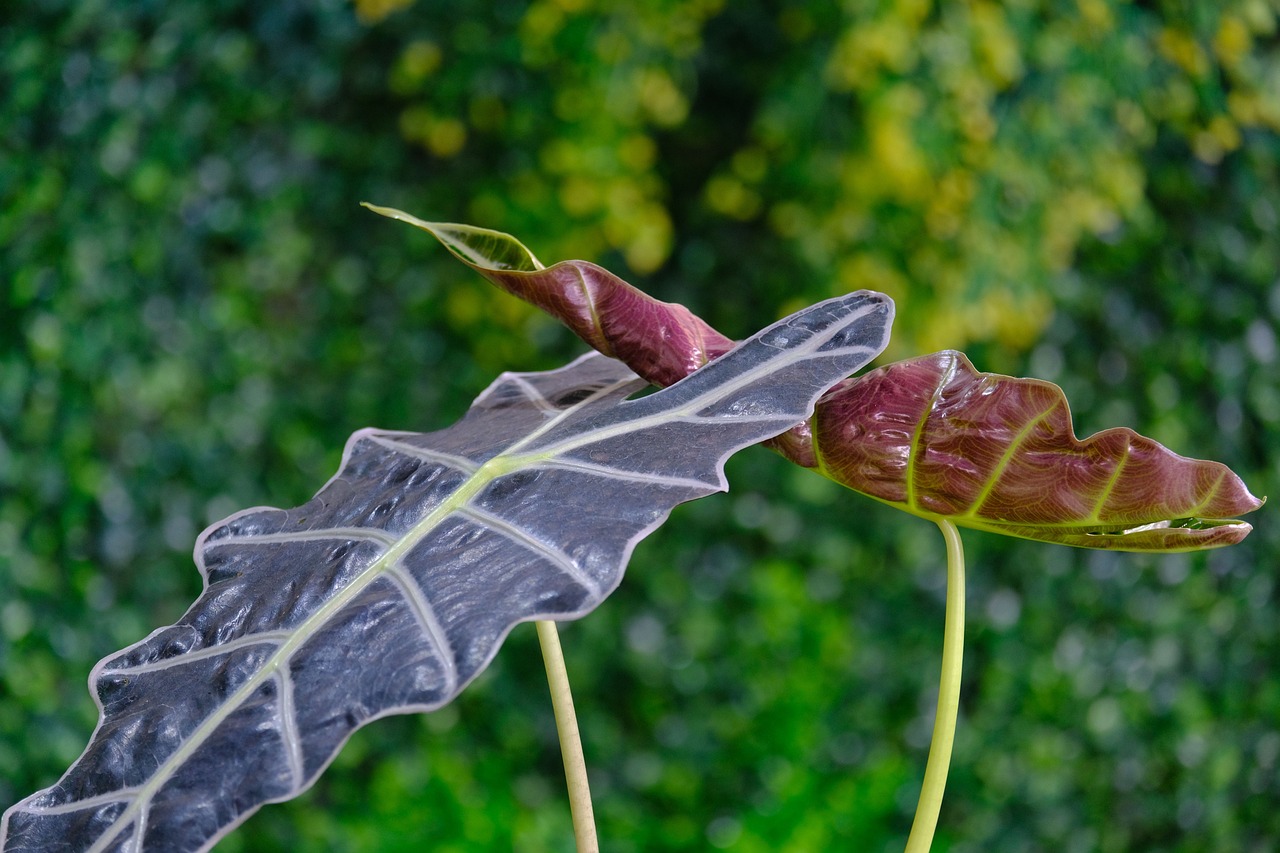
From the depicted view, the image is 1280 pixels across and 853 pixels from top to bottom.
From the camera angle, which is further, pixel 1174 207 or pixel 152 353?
pixel 1174 207

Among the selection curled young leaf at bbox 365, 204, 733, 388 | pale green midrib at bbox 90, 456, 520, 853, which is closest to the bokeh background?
curled young leaf at bbox 365, 204, 733, 388

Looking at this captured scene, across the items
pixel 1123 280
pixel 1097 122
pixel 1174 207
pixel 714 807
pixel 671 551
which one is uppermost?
pixel 1097 122

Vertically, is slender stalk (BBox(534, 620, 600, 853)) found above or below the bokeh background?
above

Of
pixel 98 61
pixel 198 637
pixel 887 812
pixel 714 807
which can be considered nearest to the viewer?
pixel 198 637

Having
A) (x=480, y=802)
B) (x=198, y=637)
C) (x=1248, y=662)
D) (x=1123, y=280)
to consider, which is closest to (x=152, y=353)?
(x=480, y=802)

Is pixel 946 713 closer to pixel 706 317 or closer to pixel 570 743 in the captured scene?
pixel 570 743

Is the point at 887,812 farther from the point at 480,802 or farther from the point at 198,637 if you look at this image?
the point at 198,637

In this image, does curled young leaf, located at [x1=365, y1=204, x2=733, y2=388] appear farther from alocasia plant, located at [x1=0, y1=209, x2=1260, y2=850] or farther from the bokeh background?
the bokeh background

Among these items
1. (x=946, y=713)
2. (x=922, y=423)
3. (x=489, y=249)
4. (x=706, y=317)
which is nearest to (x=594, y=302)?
(x=489, y=249)
